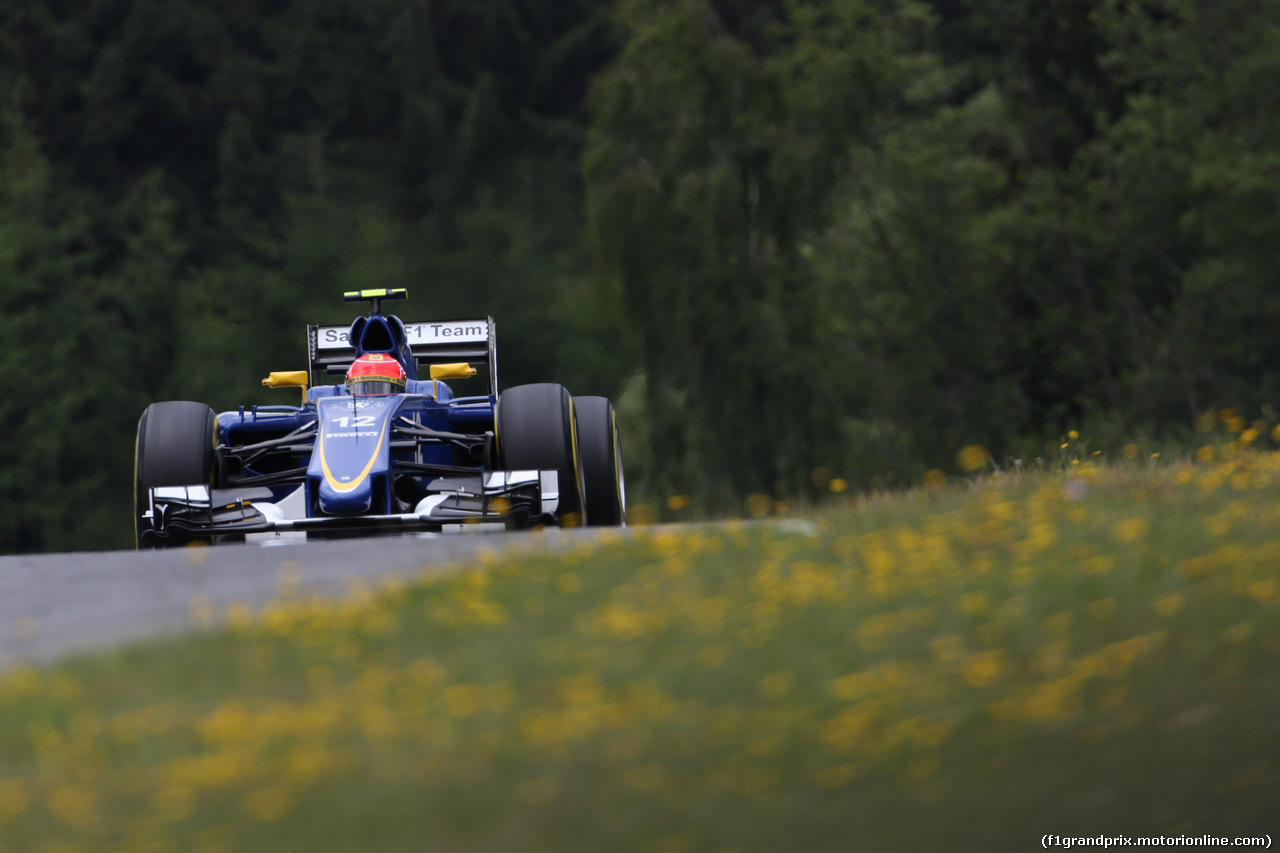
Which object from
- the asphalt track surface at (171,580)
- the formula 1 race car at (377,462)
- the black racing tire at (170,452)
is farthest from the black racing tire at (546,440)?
the asphalt track surface at (171,580)

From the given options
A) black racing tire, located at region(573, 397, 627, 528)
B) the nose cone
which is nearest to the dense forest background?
black racing tire, located at region(573, 397, 627, 528)

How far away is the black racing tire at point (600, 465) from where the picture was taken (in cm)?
1176

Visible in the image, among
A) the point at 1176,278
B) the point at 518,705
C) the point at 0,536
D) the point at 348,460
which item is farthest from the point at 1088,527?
the point at 0,536

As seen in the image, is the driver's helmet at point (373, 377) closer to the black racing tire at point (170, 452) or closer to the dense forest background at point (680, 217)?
the black racing tire at point (170, 452)

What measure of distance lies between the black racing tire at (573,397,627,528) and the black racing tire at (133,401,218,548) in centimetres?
227

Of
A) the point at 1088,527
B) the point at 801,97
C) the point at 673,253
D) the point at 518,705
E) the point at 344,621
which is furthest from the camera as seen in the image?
the point at 801,97

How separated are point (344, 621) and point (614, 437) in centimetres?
579

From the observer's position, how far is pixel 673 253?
2612cm

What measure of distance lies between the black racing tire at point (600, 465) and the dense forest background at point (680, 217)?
6.31 metres

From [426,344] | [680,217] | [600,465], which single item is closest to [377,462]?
[600,465]

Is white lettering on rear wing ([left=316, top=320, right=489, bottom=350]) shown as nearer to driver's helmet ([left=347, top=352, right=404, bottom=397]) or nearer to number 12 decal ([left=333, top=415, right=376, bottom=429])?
driver's helmet ([left=347, top=352, right=404, bottom=397])

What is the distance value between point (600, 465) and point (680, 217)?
14.5 meters

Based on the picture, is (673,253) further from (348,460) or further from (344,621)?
(344,621)

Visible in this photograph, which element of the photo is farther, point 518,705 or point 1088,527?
point 1088,527
